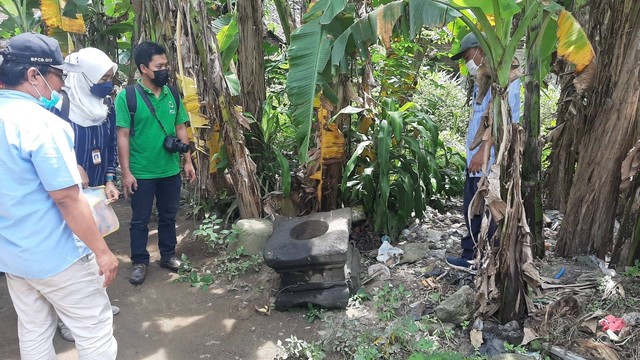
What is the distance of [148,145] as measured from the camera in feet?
11.9

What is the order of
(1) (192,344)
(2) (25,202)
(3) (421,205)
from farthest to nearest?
1. (3) (421,205)
2. (1) (192,344)
3. (2) (25,202)

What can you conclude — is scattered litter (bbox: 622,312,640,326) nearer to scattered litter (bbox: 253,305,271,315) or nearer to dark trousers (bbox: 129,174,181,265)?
scattered litter (bbox: 253,305,271,315)

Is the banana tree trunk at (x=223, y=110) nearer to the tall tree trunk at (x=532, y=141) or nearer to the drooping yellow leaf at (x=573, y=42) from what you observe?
the tall tree trunk at (x=532, y=141)

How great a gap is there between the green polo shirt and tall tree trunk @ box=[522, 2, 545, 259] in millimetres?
2555

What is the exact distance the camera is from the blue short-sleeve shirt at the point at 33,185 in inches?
76.3

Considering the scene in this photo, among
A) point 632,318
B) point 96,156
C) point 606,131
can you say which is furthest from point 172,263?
point 606,131

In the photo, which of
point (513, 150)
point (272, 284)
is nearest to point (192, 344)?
point (272, 284)

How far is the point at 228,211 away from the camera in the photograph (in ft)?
15.9

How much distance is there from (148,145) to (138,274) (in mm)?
1035

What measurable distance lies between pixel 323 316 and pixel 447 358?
99 centimetres

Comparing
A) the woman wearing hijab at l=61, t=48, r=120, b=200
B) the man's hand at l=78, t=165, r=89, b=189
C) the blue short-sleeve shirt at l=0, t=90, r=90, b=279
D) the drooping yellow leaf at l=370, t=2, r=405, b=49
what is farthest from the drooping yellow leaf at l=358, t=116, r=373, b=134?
the blue short-sleeve shirt at l=0, t=90, r=90, b=279

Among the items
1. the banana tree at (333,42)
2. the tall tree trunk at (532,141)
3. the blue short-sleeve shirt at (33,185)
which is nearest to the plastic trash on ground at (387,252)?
the banana tree at (333,42)

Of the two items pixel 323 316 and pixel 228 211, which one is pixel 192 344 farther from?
pixel 228 211

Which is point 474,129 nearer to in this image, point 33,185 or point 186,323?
point 186,323
